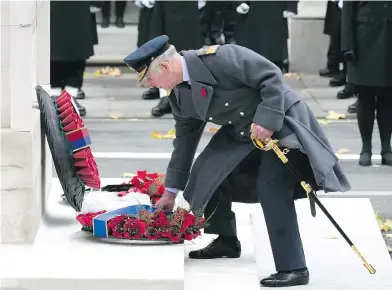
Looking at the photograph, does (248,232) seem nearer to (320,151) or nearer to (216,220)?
(216,220)

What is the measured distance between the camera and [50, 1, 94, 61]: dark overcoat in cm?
1205

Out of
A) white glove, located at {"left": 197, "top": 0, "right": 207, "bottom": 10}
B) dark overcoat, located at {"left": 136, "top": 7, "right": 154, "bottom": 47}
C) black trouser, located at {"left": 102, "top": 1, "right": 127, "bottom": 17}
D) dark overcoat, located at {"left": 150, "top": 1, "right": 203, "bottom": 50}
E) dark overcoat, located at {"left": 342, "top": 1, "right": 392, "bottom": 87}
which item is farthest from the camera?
black trouser, located at {"left": 102, "top": 1, "right": 127, "bottom": 17}

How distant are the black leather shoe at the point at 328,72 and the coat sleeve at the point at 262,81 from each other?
330 inches

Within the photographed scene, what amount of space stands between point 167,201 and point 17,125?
95 cm

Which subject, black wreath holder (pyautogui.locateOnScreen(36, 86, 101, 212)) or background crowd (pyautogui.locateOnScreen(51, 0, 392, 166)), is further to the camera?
background crowd (pyautogui.locateOnScreen(51, 0, 392, 166))

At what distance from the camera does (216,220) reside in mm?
6273

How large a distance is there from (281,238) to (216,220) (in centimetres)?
44

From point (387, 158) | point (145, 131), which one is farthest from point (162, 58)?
point (145, 131)

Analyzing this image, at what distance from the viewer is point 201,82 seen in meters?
5.90

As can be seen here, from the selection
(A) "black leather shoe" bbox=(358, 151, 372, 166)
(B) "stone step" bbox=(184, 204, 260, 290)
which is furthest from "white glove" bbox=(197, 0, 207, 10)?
(B) "stone step" bbox=(184, 204, 260, 290)

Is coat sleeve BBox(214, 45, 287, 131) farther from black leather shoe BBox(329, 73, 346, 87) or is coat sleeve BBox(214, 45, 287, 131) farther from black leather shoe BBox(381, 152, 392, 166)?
black leather shoe BBox(329, 73, 346, 87)

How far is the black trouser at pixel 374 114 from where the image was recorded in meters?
9.70

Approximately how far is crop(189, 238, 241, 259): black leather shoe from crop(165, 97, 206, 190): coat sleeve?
0.35 metres

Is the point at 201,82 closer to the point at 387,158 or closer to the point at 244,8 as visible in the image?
the point at 387,158
